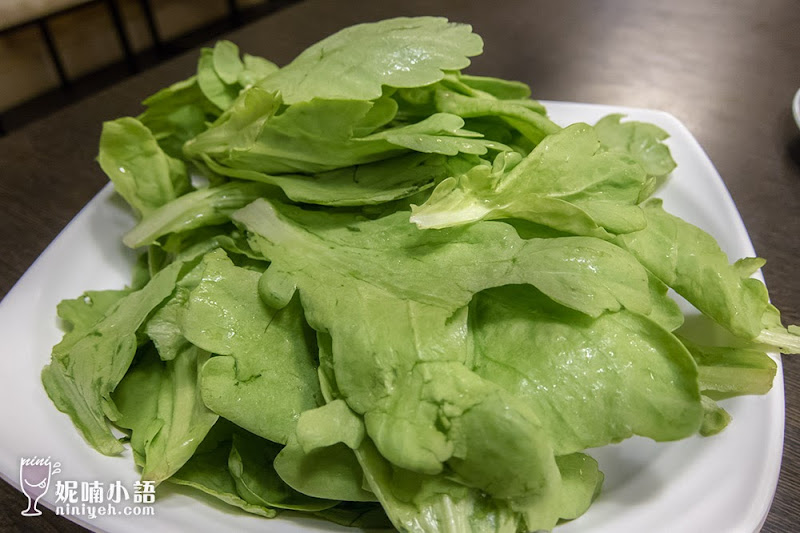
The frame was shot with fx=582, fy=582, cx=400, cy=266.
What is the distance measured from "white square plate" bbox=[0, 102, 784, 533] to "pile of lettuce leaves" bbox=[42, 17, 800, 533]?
2cm

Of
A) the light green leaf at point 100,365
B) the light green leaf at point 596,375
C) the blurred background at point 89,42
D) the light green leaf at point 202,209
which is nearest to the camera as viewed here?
the light green leaf at point 596,375

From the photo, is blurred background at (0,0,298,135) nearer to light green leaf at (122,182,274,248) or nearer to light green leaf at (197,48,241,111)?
light green leaf at (197,48,241,111)

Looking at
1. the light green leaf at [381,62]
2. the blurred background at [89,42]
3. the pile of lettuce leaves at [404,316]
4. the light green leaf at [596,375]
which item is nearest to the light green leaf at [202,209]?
the pile of lettuce leaves at [404,316]

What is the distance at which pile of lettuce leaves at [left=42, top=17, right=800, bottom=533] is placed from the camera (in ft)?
1.58

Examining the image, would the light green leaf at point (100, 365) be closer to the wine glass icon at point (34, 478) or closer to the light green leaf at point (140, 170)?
the wine glass icon at point (34, 478)

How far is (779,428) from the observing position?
57 centimetres

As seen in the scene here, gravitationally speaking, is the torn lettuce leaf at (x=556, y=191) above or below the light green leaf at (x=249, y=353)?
above

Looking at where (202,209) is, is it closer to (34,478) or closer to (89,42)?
(34,478)

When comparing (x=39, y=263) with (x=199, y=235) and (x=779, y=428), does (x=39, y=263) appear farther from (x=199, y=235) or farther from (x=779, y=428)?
(x=779, y=428)

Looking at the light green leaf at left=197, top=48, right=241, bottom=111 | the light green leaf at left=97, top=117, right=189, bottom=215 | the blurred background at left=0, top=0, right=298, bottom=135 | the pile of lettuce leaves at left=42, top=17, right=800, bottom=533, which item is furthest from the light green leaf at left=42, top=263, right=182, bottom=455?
the blurred background at left=0, top=0, right=298, bottom=135

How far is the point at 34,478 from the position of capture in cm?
56

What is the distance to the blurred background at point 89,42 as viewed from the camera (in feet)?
7.20

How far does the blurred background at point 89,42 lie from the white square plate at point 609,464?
1.71 metres

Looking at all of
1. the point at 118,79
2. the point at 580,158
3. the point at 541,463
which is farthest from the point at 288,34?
the point at 541,463
